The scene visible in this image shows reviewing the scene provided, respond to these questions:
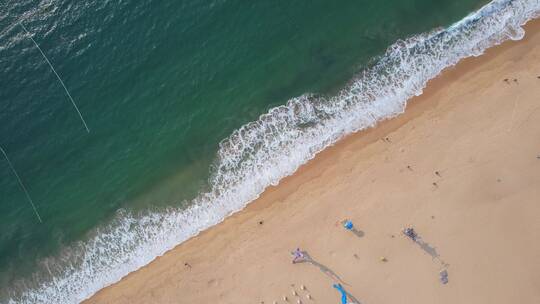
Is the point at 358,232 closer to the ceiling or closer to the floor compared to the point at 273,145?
closer to the floor

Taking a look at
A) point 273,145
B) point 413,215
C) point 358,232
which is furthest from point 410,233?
point 273,145

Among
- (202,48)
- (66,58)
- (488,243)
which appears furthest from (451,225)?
(66,58)

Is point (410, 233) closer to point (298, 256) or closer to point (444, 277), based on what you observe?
point (444, 277)

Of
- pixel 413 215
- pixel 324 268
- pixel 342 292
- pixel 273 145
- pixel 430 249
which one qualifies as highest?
pixel 273 145

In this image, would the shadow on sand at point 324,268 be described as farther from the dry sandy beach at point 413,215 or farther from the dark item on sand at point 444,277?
the dark item on sand at point 444,277

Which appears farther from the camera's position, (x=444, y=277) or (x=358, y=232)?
(x=358, y=232)

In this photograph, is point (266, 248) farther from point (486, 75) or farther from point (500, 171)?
point (486, 75)
